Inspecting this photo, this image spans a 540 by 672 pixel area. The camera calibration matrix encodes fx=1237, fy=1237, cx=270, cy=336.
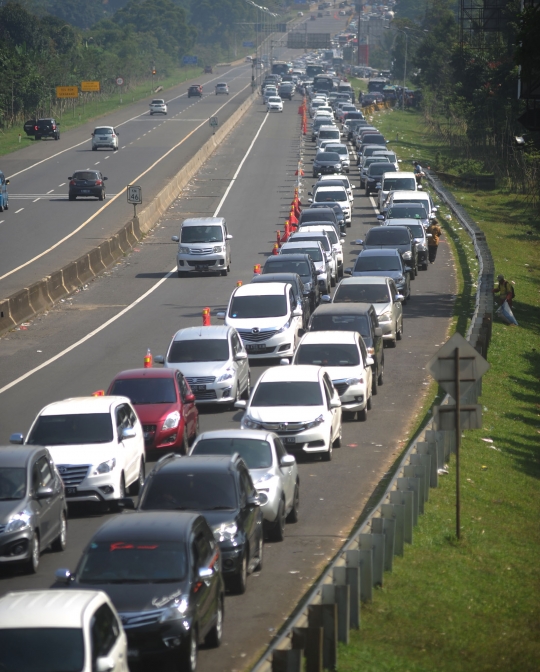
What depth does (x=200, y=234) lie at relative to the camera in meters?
43.6

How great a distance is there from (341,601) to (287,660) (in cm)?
228

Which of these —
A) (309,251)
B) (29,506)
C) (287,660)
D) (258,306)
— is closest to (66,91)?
(309,251)

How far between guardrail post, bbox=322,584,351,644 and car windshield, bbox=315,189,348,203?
43.3m

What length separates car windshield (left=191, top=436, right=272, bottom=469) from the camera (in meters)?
16.0

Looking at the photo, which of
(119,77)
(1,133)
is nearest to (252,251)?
(1,133)

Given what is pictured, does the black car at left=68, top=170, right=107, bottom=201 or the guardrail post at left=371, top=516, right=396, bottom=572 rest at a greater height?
the guardrail post at left=371, top=516, right=396, bottom=572

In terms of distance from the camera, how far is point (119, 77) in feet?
495

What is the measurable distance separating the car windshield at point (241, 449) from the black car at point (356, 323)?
1016 cm

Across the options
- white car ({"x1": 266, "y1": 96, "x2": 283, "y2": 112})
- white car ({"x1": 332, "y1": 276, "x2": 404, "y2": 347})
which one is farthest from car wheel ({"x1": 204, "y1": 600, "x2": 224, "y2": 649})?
white car ({"x1": 266, "y1": 96, "x2": 283, "y2": 112})

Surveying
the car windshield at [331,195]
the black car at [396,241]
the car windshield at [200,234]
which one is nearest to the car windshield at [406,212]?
the black car at [396,241]

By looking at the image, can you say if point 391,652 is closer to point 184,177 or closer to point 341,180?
point 341,180

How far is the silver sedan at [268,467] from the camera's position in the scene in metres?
15.4

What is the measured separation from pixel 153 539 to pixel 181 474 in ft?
8.82

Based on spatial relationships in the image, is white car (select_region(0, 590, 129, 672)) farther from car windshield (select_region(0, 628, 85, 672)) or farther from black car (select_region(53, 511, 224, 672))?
black car (select_region(53, 511, 224, 672))
